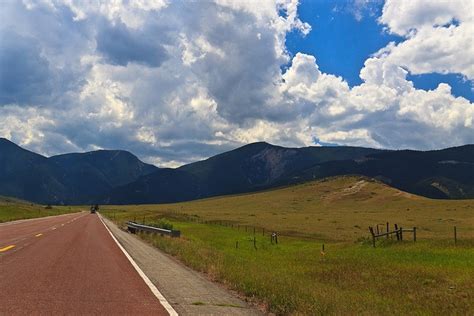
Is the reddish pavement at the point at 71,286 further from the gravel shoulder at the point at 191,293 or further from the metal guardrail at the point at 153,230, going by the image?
the metal guardrail at the point at 153,230

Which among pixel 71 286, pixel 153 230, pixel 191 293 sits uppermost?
pixel 153 230

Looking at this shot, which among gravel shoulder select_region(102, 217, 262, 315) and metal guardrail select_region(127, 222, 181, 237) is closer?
gravel shoulder select_region(102, 217, 262, 315)

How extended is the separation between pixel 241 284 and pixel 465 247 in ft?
65.8

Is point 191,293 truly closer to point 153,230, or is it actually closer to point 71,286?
point 71,286

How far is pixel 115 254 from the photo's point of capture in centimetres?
2188

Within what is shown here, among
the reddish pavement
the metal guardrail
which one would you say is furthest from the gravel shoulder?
the metal guardrail

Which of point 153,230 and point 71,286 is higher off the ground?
point 153,230

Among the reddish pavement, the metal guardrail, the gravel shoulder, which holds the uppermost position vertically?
the metal guardrail

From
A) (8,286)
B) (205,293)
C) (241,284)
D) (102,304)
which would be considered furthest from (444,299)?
(8,286)

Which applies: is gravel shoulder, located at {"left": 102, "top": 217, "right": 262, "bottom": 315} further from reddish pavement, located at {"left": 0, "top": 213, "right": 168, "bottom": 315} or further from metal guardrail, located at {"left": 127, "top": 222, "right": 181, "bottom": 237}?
metal guardrail, located at {"left": 127, "top": 222, "right": 181, "bottom": 237}

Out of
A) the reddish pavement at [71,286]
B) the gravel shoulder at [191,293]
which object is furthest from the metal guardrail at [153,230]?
the gravel shoulder at [191,293]

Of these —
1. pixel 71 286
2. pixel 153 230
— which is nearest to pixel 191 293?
pixel 71 286

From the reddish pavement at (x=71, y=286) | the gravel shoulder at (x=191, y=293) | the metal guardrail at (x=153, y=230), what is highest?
the metal guardrail at (x=153, y=230)

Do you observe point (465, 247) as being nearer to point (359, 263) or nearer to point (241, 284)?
point (359, 263)
